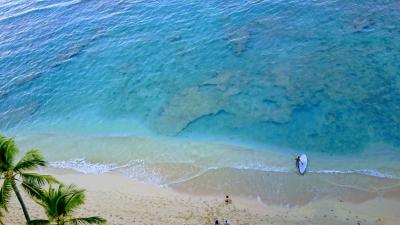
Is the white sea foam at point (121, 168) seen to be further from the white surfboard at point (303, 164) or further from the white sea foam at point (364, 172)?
the white sea foam at point (364, 172)

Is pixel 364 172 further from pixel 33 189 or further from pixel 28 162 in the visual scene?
pixel 28 162

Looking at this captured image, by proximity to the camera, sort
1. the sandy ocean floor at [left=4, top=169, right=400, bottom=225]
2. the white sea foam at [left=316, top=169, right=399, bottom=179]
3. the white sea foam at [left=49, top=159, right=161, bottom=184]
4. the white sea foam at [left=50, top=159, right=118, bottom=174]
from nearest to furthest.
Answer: the sandy ocean floor at [left=4, top=169, right=400, bottom=225] → the white sea foam at [left=316, top=169, right=399, bottom=179] → the white sea foam at [left=49, top=159, right=161, bottom=184] → the white sea foam at [left=50, top=159, right=118, bottom=174]

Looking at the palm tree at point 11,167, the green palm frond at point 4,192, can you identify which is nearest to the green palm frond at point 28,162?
the palm tree at point 11,167

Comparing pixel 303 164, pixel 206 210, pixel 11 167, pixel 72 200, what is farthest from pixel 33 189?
pixel 303 164

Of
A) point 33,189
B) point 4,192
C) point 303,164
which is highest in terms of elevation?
point 4,192

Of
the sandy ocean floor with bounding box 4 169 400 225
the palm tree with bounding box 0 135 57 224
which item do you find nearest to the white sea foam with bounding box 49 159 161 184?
the sandy ocean floor with bounding box 4 169 400 225

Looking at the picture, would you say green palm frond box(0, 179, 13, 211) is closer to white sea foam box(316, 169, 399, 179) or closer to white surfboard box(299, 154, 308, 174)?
white surfboard box(299, 154, 308, 174)

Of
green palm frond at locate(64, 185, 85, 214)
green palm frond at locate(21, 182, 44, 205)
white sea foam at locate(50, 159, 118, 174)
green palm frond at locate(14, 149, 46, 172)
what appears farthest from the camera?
white sea foam at locate(50, 159, 118, 174)
